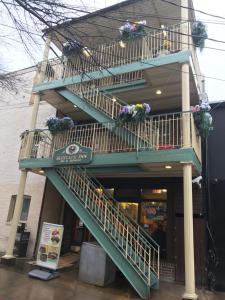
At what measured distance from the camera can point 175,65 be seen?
752 centimetres

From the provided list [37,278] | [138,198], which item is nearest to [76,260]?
[37,278]

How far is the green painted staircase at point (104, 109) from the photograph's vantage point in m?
7.38

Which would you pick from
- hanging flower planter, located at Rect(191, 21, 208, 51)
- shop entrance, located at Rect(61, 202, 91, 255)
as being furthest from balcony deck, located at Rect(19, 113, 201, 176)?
shop entrance, located at Rect(61, 202, 91, 255)

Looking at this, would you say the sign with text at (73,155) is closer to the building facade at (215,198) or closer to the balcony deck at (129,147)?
the balcony deck at (129,147)

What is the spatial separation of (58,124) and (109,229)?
3895mm

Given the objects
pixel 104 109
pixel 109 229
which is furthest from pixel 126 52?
pixel 109 229

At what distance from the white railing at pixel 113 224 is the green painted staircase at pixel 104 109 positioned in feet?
6.17

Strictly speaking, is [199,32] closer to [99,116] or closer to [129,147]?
[99,116]

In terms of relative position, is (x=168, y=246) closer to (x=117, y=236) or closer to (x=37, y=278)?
(x=117, y=236)

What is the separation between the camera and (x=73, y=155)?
7.95m

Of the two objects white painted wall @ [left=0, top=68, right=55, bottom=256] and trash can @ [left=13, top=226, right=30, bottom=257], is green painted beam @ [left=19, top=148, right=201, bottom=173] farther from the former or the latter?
trash can @ [left=13, top=226, right=30, bottom=257]

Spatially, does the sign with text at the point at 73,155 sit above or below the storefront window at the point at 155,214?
above

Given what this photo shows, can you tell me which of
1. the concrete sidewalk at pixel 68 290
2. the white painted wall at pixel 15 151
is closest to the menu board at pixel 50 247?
the concrete sidewalk at pixel 68 290

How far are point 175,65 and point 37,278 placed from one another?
7193 millimetres
